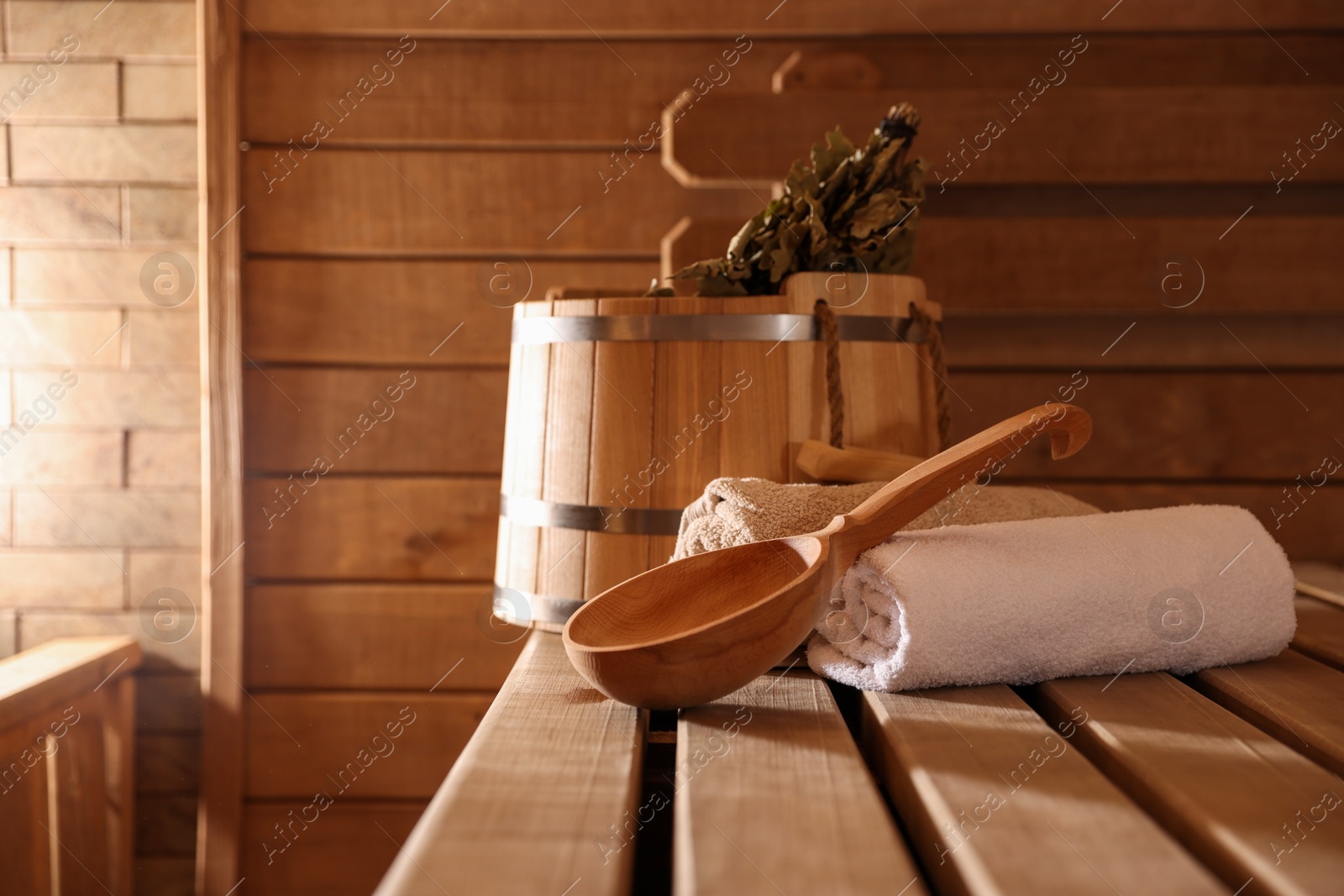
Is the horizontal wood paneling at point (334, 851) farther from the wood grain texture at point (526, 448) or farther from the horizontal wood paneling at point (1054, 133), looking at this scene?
the horizontal wood paneling at point (1054, 133)

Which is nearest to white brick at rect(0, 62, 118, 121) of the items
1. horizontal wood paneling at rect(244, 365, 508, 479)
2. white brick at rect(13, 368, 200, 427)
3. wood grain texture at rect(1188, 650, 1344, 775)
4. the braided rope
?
white brick at rect(13, 368, 200, 427)

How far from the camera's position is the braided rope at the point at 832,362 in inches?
40.6

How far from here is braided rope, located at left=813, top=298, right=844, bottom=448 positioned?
1030 millimetres

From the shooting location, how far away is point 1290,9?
5.31 feet

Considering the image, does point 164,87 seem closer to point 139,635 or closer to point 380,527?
point 380,527

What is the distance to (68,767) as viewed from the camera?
1.66 m

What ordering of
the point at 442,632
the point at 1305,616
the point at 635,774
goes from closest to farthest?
the point at 635,774 < the point at 1305,616 < the point at 442,632

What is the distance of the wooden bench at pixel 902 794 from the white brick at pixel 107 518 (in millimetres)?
1207

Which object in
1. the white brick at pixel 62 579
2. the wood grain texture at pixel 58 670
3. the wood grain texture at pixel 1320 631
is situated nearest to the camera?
the wood grain texture at pixel 1320 631

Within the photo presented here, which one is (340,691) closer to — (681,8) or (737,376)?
(737,376)

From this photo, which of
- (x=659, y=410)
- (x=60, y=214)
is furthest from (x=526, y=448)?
(x=60, y=214)

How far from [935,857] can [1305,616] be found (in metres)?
0.85

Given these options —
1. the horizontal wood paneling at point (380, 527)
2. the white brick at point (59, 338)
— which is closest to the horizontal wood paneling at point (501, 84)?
the white brick at point (59, 338)

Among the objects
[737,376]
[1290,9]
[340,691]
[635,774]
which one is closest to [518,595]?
[737,376]
